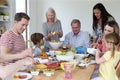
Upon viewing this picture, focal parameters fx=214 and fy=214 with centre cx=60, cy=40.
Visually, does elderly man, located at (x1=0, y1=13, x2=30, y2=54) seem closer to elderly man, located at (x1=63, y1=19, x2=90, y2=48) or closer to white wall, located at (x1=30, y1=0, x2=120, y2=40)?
elderly man, located at (x1=63, y1=19, x2=90, y2=48)

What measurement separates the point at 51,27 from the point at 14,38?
1.27 m

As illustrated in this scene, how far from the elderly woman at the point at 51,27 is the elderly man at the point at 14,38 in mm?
938

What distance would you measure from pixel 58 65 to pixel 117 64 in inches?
22.4

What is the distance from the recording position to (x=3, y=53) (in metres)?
2.11

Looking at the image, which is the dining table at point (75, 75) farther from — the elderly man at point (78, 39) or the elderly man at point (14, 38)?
the elderly man at point (78, 39)

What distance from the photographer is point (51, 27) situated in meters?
3.45

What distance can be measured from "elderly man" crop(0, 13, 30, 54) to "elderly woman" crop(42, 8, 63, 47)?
938mm

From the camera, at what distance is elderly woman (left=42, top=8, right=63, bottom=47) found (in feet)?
10.7

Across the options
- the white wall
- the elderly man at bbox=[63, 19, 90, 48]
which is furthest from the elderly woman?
the white wall

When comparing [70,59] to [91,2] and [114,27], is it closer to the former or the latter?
[114,27]

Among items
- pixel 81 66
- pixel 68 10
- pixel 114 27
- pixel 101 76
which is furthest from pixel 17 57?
pixel 68 10

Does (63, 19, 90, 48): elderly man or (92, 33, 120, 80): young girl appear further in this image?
(63, 19, 90, 48): elderly man

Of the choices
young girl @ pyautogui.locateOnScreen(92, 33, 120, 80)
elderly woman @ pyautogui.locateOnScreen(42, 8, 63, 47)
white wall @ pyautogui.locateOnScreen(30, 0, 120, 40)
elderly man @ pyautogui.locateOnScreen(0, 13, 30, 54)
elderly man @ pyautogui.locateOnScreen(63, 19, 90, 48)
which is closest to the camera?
young girl @ pyautogui.locateOnScreen(92, 33, 120, 80)

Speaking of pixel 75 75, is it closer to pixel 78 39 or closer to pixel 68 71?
pixel 68 71
